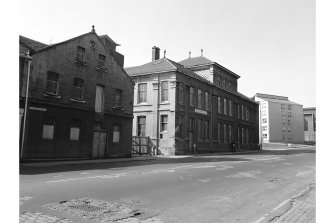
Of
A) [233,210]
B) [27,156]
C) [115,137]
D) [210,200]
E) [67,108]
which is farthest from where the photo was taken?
[115,137]

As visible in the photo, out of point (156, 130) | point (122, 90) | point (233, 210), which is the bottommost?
point (233, 210)

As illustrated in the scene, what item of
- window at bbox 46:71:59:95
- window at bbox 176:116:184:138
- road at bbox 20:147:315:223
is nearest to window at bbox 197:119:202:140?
window at bbox 176:116:184:138

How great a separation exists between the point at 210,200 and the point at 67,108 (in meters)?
16.4

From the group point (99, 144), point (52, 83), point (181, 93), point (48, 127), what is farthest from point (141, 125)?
point (48, 127)

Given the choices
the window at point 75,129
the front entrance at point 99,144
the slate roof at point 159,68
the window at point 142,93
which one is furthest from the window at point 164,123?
the window at point 75,129

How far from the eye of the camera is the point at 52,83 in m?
21.6

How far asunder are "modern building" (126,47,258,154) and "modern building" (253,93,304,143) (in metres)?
53.5

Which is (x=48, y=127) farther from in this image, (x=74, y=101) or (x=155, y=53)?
(x=155, y=53)

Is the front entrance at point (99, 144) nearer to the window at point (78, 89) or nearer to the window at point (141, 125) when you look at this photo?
the window at point (78, 89)

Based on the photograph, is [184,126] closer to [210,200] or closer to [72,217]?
[210,200]

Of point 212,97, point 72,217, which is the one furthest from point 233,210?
point 212,97

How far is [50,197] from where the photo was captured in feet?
25.9

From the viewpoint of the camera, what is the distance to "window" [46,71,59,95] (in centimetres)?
2131

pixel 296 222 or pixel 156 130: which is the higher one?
pixel 156 130
